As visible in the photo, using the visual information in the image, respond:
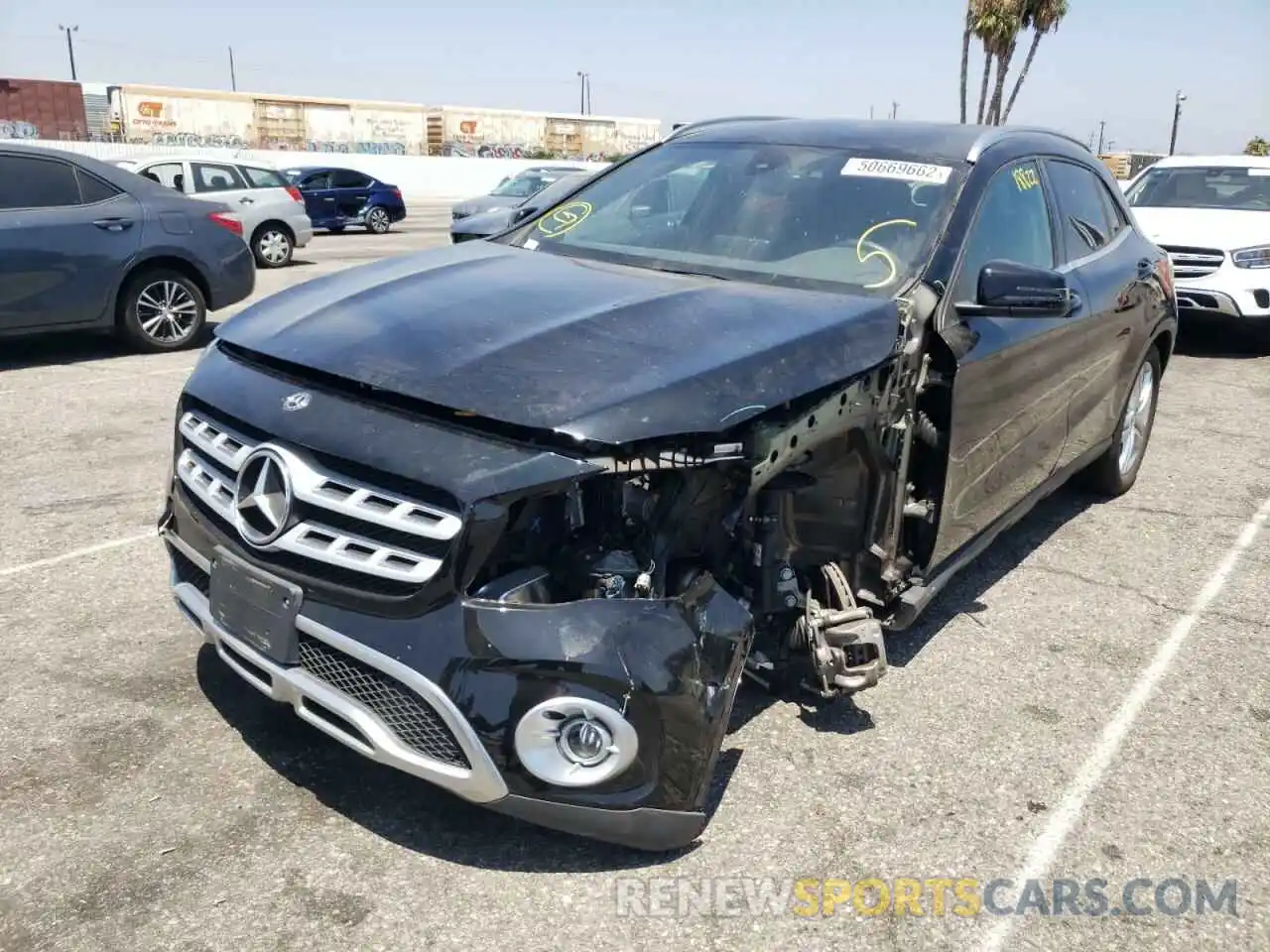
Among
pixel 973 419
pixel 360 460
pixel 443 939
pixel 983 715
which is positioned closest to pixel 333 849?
pixel 443 939

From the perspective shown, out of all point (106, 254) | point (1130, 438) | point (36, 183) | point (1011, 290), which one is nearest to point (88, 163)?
point (36, 183)

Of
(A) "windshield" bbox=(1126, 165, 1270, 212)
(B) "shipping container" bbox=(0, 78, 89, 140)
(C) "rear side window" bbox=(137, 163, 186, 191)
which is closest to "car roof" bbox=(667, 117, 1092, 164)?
(A) "windshield" bbox=(1126, 165, 1270, 212)

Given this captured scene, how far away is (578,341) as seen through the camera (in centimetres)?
278

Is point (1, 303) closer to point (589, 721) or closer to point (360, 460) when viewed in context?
point (360, 460)

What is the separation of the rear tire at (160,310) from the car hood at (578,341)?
5.73m

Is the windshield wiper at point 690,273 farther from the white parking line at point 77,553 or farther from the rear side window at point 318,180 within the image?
the rear side window at point 318,180

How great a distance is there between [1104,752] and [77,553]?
12.9 feet

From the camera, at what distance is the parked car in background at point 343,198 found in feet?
72.6

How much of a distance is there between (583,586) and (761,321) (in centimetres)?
93

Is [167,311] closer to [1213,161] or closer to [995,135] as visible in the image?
[995,135]

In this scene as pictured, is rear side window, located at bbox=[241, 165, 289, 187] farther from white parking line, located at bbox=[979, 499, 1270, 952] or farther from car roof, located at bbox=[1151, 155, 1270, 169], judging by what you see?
white parking line, located at bbox=[979, 499, 1270, 952]

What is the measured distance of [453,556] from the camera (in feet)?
7.79

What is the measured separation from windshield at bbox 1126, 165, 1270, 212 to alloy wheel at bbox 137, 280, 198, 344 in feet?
30.0

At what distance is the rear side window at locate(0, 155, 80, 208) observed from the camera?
7.82 meters
